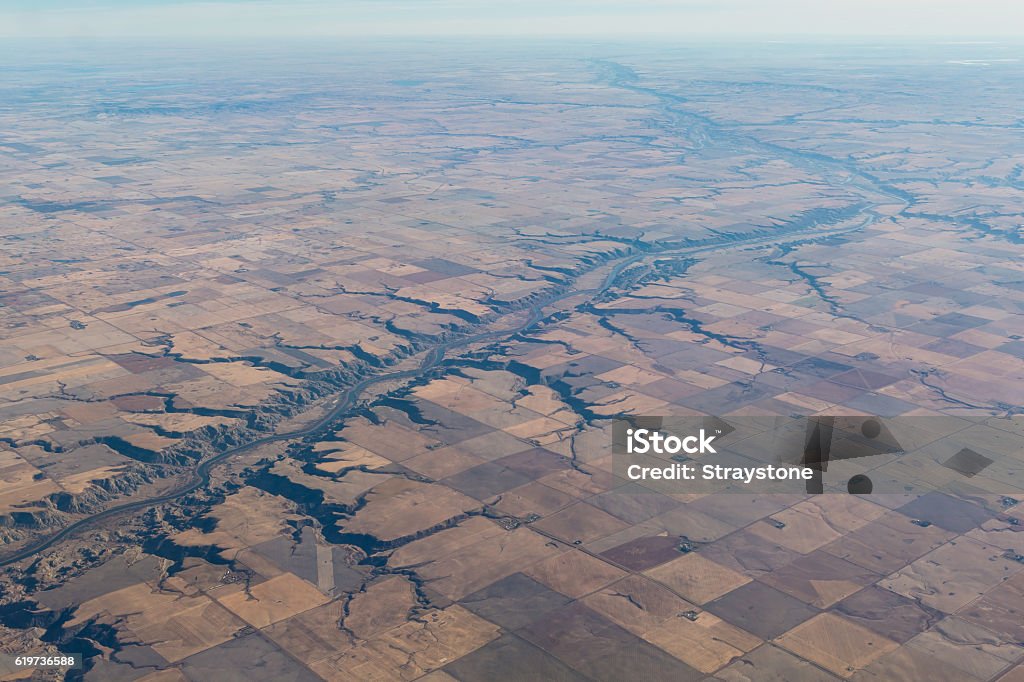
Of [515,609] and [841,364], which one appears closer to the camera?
[515,609]

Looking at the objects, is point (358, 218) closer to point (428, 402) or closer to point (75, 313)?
point (75, 313)

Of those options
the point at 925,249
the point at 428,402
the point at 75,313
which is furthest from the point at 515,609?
the point at 925,249

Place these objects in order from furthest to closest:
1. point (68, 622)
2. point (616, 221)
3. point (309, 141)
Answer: point (309, 141)
point (616, 221)
point (68, 622)

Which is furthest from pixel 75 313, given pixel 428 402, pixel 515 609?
pixel 515 609

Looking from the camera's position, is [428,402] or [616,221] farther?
[616,221]

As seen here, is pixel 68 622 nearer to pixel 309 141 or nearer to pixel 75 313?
pixel 75 313

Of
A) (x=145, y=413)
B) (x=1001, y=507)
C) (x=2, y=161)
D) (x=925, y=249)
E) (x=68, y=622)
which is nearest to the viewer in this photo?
(x=68, y=622)
